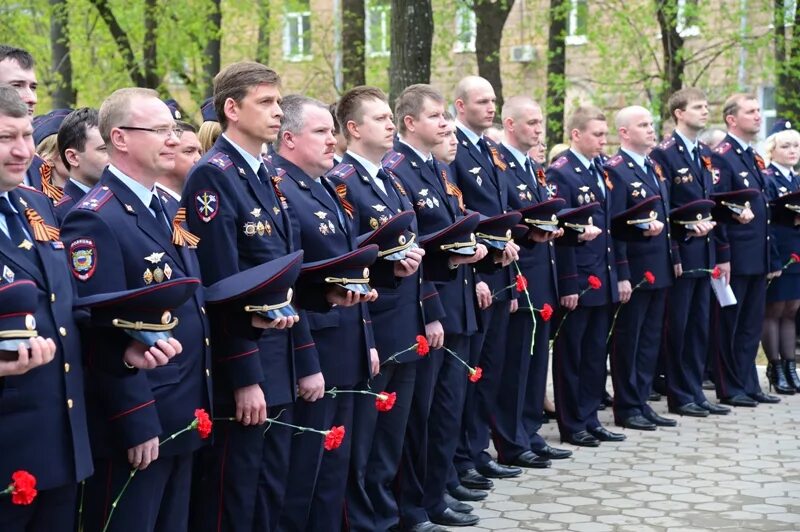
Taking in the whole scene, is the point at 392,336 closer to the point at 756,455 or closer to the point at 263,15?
the point at 756,455

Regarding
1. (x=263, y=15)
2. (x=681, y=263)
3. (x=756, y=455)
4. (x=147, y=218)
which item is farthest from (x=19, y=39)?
(x=147, y=218)

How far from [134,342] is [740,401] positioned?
7.33m

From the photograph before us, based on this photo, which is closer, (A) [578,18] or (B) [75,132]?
(B) [75,132]

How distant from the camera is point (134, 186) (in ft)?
14.6

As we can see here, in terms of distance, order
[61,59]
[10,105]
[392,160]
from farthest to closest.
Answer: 1. [61,59]
2. [392,160]
3. [10,105]

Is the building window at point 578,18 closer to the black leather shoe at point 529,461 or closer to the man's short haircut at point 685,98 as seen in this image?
the man's short haircut at point 685,98

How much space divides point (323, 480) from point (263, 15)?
19.4 metres

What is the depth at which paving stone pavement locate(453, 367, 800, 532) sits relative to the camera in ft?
22.2

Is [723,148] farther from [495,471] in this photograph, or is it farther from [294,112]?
[294,112]

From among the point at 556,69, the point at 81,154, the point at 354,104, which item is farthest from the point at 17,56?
the point at 556,69

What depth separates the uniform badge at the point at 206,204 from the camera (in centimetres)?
497

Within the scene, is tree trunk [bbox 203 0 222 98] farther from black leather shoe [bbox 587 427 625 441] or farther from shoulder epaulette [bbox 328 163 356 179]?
shoulder epaulette [bbox 328 163 356 179]

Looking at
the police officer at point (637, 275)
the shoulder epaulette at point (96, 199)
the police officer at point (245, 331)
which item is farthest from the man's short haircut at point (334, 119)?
the police officer at point (637, 275)

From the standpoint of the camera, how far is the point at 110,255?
421cm
